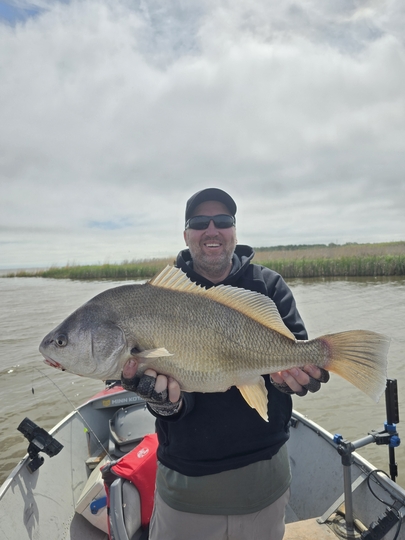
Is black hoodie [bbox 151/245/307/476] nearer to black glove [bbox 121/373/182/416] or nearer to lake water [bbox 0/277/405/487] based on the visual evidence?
black glove [bbox 121/373/182/416]

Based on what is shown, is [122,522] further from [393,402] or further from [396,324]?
[396,324]

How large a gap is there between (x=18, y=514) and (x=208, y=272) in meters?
2.59

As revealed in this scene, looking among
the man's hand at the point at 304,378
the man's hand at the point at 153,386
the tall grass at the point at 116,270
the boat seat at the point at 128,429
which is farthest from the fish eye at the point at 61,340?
the tall grass at the point at 116,270

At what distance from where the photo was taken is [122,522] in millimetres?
2611

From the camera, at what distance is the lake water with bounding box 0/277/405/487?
6.03 m

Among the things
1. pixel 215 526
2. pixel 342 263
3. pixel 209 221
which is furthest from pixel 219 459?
pixel 342 263

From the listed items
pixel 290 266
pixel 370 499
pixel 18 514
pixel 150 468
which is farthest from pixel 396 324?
pixel 290 266

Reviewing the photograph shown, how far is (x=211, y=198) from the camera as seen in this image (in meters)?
2.82

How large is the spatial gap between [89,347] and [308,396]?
6.15 meters

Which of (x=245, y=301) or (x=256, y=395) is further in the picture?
(x=245, y=301)

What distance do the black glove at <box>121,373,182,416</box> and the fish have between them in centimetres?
8

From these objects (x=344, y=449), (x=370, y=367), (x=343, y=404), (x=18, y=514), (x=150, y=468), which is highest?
(x=370, y=367)

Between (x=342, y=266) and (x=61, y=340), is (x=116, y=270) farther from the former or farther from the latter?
(x=61, y=340)

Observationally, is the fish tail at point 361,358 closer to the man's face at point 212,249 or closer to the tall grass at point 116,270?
the man's face at point 212,249
